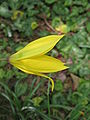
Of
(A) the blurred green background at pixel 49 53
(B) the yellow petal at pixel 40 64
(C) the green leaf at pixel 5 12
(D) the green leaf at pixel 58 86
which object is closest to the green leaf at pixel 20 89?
(A) the blurred green background at pixel 49 53

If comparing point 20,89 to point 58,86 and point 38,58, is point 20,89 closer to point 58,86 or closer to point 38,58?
point 58,86

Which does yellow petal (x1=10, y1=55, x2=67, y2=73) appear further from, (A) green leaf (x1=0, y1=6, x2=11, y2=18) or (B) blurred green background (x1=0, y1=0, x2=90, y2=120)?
(A) green leaf (x1=0, y1=6, x2=11, y2=18)

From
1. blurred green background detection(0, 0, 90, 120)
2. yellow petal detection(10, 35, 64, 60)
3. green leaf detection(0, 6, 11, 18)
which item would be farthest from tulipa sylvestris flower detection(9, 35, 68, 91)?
green leaf detection(0, 6, 11, 18)

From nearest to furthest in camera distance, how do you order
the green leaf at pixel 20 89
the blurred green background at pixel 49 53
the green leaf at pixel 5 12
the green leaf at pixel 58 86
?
the blurred green background at pixel 49 53
the green leaf at pixel 20 89
the green leaf at pixel 58 86
the green leaf at pixel 5 12

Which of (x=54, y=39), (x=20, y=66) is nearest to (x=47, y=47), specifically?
(x=54, y=39)

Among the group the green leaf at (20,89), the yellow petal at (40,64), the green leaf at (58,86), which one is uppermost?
the yellow petal at (40,64)

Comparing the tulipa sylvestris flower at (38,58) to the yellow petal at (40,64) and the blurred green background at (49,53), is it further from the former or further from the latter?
the blurred green background at (49,53)

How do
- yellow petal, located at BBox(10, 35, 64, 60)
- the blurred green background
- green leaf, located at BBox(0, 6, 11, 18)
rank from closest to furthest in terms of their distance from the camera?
yellow petal, located at BBox(10, 35, 64, 60) → the blurred green background → green leaf, located at BBox(0, 6, 11, 18)
